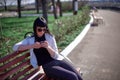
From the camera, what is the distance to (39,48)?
17.2 feet

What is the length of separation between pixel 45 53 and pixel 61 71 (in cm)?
46

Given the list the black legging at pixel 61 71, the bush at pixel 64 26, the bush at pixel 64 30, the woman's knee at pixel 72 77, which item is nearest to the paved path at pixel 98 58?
the bush at pixel 64 30

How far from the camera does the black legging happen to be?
5.09m

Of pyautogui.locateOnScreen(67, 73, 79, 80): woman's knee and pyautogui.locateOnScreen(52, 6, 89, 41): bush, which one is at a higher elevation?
pyautogui.locateOnScreen(67, 73, 79, 80): woman's knee

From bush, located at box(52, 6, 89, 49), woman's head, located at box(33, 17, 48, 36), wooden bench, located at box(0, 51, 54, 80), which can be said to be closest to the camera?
wooden bench, located at box(0, 51, 54, 80)

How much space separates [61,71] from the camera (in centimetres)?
514

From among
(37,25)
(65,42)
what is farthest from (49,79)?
(65,42)

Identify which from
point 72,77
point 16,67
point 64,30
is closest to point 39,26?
point 16,67

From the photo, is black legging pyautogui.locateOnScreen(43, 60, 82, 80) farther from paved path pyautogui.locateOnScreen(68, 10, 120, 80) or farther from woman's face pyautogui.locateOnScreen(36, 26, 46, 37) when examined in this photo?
paved path pyautogui.locateOnScreen(68, 10, 120, 80)

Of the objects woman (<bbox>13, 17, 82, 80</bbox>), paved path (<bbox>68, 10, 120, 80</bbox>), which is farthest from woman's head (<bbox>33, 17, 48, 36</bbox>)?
paved path (<bbox>68, 10, 120, 80</bbox>)

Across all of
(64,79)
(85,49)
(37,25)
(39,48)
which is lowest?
(85,49)

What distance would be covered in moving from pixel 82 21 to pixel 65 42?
314 inches

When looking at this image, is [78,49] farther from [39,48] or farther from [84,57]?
[39,48]

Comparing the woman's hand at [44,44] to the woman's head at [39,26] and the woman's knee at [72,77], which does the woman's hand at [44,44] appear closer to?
the woman's head at [39,26]
